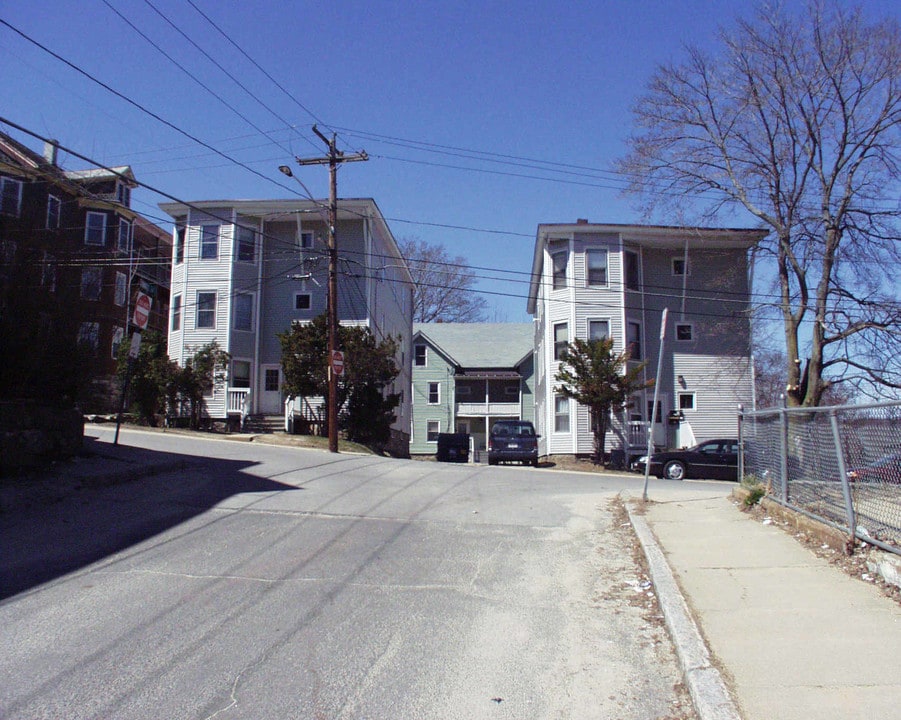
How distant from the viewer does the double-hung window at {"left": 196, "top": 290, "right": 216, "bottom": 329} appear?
1261 inches

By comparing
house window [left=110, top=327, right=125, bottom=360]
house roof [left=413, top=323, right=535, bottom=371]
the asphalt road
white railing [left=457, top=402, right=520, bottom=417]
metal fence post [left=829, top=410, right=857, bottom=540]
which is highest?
house roof [left=413, top=323, right=535, bottom=371]

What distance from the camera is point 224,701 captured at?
4395 mm

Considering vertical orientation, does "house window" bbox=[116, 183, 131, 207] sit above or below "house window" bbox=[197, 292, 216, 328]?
above

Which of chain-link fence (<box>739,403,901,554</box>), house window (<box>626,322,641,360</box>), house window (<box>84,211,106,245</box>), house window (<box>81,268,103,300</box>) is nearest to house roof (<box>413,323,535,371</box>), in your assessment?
house window (<box>626,322,641,360</box>)

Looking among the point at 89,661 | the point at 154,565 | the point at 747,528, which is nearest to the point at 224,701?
the point at 89,661

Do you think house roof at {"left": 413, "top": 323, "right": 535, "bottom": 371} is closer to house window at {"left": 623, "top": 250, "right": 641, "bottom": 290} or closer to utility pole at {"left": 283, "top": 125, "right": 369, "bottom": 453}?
house window at {"left": 623, "top": 250, "right": 641, "bottom": 290}

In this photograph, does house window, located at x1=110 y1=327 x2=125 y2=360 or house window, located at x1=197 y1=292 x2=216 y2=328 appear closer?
house window, located at x1=110 y1=327 x2=125 y2=360

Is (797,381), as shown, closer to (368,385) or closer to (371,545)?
(368,385)

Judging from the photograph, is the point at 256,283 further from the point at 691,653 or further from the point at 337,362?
the point at 691,653

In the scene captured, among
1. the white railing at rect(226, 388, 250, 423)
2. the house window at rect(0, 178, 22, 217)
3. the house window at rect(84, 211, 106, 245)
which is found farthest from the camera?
the house window at rect(84, 211, 106, 245)

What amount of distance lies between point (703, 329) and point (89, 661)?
104 feet

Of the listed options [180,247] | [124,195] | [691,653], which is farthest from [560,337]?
[691,653]

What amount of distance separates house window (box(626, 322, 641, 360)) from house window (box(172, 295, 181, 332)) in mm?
19122

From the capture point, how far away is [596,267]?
33.1 metres
